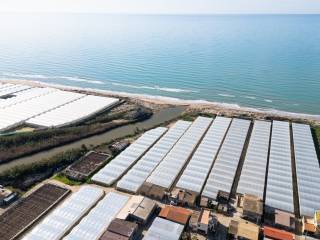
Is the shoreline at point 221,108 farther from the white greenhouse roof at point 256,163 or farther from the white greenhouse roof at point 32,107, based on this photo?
the white greenhouse roof at point 32,107

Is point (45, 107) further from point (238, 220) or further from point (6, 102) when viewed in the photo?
point (238, 220)

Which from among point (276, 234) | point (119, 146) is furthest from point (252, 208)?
point (119, 146)

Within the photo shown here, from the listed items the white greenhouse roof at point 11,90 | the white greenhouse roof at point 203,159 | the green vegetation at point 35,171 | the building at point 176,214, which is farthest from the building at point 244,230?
the white greenhouse roof at point 11,90

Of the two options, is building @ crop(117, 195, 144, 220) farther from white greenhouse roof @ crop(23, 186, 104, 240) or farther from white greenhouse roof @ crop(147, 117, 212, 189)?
white greenhouse roof @ crop(147, 117, 212, 189)

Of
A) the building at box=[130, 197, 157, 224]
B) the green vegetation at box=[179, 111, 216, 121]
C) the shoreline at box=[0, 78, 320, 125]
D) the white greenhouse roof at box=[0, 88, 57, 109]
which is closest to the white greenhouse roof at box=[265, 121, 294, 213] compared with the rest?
the shoreline at box=[0, 78, 320, 125]

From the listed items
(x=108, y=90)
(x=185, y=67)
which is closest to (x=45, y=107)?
(x=108, y=90)

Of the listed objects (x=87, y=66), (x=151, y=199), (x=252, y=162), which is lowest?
(x=151, y=199)
